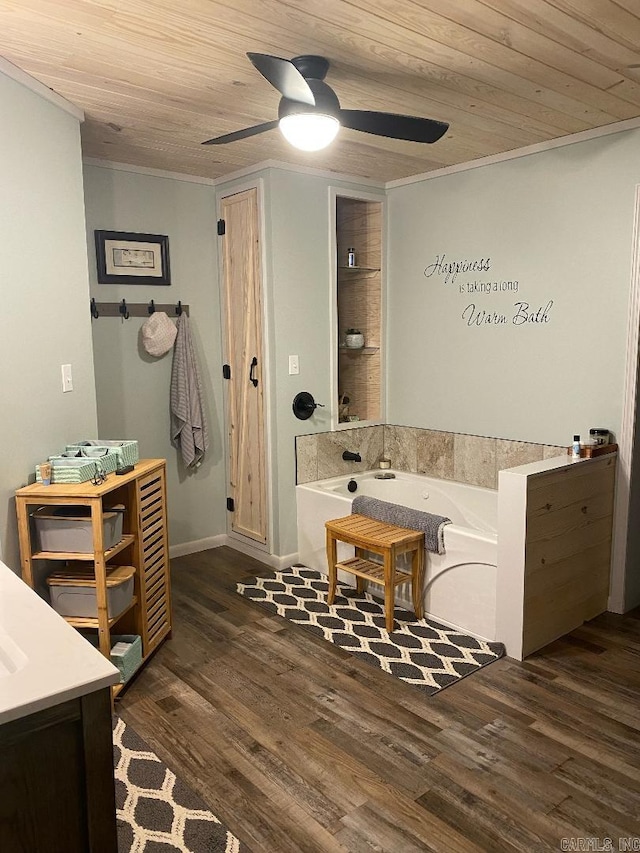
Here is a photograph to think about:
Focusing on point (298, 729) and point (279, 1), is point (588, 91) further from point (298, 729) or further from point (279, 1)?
point (298, 729)

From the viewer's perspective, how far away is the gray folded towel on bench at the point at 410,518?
131 inches

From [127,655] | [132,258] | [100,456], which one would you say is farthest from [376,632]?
[132,258]

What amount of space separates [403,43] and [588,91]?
944mm

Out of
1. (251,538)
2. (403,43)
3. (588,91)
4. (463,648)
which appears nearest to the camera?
(403,43)

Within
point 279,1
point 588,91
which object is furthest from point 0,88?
point 588,91

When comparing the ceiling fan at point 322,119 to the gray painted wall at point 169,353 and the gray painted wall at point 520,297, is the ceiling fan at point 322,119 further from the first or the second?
the gray painted wall at point 169,353

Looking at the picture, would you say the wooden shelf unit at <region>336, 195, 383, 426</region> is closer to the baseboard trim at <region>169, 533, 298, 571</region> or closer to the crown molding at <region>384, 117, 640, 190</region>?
the crown molding at <region>384, 117, 640, 190</region>

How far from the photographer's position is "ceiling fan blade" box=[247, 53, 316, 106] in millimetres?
1985

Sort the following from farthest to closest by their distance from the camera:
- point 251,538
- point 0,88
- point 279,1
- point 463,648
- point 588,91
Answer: point 251,538
point 463,648
point 588,91
point 0,88
point 279,1

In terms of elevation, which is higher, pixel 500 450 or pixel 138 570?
pixel 500 450

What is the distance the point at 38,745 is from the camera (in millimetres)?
1134

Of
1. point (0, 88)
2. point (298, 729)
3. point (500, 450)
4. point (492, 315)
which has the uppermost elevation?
point (0, 88)

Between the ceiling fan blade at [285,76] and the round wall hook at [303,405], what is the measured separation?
81.1 inches

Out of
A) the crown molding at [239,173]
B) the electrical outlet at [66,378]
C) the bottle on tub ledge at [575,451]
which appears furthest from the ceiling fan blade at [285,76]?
the bottle on tub ledge at [575,451]
